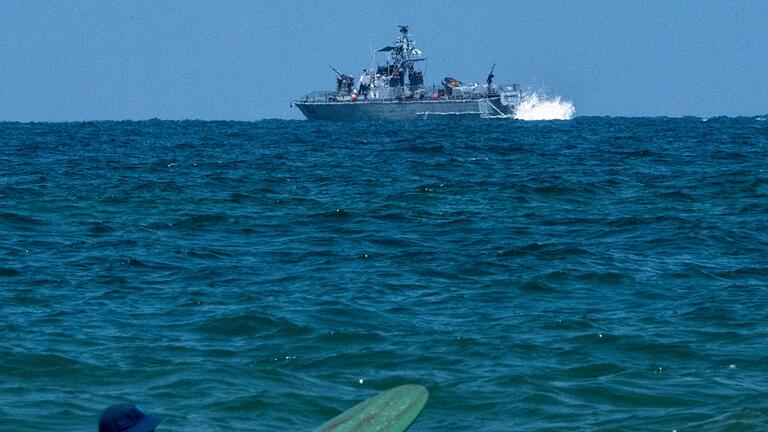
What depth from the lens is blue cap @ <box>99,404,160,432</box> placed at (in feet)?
18.7

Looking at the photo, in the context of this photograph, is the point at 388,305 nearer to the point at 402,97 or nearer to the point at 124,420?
the point at 124,420

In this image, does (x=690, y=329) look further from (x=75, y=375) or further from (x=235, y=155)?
(x=235, y=155)

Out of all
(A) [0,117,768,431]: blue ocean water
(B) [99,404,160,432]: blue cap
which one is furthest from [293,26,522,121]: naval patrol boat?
(B) [99,404,160,432]: blue cap

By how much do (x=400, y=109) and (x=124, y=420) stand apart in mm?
107261

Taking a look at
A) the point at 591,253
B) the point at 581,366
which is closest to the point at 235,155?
the point at 591,253

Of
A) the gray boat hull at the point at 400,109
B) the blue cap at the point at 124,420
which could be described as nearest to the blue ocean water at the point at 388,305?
the blue cap at the point at 124,420

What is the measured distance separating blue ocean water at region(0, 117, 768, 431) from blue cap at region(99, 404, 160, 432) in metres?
3.30

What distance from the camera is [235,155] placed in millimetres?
46000

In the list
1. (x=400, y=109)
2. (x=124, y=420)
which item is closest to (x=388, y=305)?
(x=124, y=420)

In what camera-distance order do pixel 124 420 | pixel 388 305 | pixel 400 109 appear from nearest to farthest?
pixel 124 420, pixel 388 305, pixel 400 109

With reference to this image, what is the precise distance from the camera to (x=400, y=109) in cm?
11225

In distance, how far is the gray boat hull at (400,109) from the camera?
109 m

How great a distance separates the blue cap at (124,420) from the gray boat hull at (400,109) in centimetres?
10374

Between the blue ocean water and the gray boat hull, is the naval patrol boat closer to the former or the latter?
the gray boat hull
